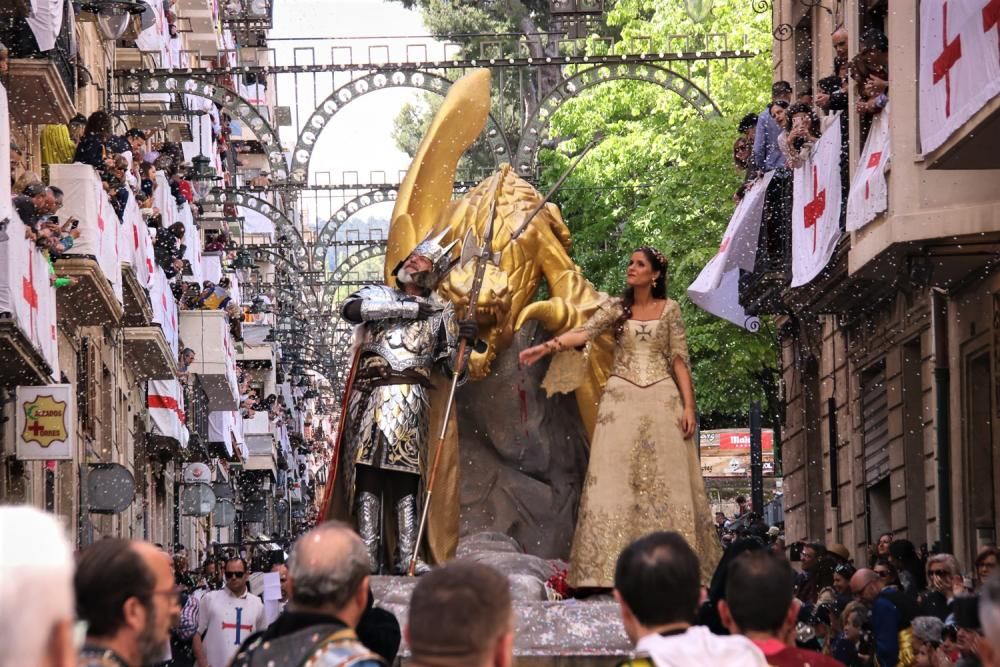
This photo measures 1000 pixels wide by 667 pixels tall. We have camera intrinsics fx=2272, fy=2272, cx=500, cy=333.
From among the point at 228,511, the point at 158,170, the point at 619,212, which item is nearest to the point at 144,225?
the point at 158,170

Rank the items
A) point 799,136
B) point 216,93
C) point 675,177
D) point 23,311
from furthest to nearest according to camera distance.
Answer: point 675,177
point 216,93
point 799,136
point 23,311

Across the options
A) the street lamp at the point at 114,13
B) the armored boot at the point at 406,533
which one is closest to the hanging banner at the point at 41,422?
the street lamp at the point at 114,13

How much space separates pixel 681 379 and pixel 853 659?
188cm

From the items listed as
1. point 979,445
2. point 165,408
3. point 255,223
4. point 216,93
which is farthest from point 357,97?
point 255,223

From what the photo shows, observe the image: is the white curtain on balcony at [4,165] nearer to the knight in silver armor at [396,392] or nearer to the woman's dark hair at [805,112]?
the knight in silver armor at [396,392]

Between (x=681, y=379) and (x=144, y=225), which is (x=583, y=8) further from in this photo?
(x=681, y=379)

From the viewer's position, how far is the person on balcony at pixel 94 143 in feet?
80.7

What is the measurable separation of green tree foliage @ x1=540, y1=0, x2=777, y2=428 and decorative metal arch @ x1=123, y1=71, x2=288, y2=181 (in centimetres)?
983

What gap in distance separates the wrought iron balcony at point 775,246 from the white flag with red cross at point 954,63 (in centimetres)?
741

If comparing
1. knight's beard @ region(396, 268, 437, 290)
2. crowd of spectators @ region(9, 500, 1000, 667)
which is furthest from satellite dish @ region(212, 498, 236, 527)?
crowd of spectators @ region(9, 500, 1000, 667)

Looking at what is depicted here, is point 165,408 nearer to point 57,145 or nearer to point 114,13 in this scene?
point 57,145

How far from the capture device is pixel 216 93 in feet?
85.4

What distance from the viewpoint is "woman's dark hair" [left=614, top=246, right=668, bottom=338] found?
12641mm

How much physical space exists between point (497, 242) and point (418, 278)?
1.19 m
